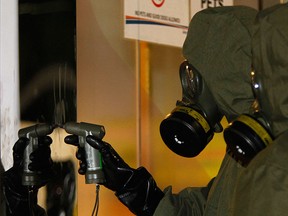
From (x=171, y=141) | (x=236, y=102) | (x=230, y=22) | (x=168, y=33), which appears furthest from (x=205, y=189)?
(x=168, y=33)

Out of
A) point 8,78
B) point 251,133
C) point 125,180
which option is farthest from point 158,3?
point 251,133

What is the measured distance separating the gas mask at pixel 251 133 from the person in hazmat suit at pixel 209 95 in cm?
11

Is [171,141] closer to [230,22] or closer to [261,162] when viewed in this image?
[230,22]

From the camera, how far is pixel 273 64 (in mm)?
1063

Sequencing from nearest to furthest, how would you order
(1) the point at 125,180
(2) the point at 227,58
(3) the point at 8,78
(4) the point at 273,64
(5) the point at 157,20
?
(4) the point at 273,64 → (2) the point at 227,58 → (1) the point at 125,180 → (3) the point at 8,78 → (5) the point at 157,20

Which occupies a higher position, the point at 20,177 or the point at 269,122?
the point at 269,122

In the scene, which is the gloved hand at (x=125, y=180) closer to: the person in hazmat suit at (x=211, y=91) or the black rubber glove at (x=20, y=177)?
the person in hazmat suit at (x=211, y=91)

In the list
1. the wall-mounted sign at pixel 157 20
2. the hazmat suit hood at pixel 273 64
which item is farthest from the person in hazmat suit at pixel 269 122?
the wall-mounted sign at pixel 157 20

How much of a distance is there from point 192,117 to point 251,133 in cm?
31

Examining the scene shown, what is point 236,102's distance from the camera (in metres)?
1.40

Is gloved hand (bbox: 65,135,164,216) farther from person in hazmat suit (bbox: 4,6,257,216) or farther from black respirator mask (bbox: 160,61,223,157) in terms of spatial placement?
black respirator mask (bbox: 160,61,223,157)

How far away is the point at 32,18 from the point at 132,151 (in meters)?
0.67

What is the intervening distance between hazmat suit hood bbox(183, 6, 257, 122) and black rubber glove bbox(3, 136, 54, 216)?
0.49 meters

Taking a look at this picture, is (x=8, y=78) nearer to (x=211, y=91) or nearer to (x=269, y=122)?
(x=211, y=91)
